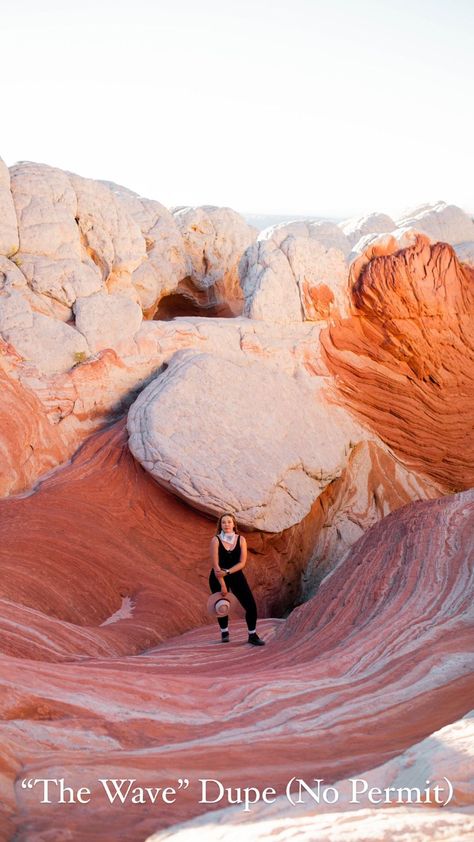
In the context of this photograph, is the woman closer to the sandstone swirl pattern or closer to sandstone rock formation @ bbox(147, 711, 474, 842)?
the sandstone swirl pattern

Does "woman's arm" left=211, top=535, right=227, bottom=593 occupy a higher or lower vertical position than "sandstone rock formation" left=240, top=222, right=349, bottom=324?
lower

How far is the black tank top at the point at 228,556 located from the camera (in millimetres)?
6578

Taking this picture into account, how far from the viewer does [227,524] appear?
6488 mm

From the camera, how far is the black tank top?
658 cm

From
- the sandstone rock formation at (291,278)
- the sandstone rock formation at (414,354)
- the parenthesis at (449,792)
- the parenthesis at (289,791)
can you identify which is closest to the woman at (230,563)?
the parenthesis at (289,791)

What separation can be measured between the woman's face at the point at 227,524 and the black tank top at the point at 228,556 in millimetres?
123

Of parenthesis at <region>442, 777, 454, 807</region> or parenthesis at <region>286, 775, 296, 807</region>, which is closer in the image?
parenthesis at <region>442, 777, 454, 807</region>

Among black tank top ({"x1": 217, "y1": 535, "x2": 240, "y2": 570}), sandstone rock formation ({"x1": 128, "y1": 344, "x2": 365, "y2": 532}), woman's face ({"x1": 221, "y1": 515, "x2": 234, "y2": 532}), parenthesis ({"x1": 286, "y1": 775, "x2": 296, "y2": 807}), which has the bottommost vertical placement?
sandstone rock formation ({"x1": 128, "y1": 344, "x2": 365, "y2": 532})

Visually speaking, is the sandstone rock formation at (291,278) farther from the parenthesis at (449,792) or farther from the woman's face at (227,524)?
the parenthesis at (449,792)

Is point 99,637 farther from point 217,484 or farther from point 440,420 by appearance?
point 440,420

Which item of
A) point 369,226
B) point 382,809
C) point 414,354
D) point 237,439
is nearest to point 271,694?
point 382,809

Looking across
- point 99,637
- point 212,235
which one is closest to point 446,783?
point 99,637

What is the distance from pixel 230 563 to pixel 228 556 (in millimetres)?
63

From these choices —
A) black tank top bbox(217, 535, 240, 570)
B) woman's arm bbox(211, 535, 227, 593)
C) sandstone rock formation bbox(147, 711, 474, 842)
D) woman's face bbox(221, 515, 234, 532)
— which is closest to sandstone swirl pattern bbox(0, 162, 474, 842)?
sandstone rock formation bbox(147, 711, 474, 842)
